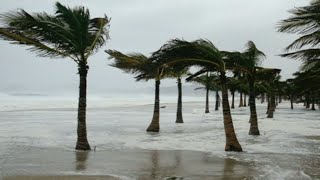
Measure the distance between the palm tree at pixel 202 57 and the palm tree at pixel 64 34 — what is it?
2.03 metres

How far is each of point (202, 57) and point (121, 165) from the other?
15.3 ft

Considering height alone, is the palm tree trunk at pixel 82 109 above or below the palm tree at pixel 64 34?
below

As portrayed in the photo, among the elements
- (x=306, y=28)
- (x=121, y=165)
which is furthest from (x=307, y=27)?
(x=121, y=165)

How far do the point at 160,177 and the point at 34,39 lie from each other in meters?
6.05

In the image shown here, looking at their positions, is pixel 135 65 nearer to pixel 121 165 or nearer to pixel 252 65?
pixel 252 65

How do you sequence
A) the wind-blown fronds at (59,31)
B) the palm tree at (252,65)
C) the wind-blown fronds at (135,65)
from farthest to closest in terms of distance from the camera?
the wind-blown fronds at (135,65)
the palm tree at (252,65)
the wind-blown fronds at (59,31)

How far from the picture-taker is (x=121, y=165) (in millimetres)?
11211

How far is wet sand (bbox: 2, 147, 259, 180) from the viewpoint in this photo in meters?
9.77

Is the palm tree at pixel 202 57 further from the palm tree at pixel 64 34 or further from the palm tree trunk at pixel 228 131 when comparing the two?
the palm tree at pixel 64 34

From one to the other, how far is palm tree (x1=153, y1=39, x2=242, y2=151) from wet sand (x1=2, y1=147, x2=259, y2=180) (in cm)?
125

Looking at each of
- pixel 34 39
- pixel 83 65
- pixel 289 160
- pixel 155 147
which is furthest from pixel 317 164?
pixel 34 39

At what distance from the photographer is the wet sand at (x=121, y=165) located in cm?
977

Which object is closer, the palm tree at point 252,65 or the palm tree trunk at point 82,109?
the palm tree trunk at point 82,109

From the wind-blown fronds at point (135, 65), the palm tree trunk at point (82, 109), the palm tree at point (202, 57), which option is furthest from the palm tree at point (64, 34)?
the wind-blown fronds at point (135, 65)
